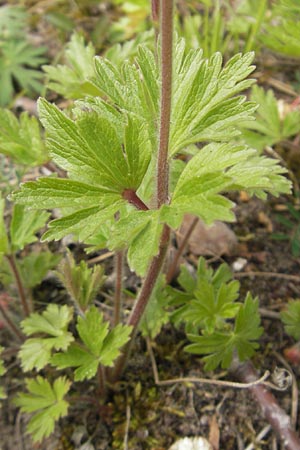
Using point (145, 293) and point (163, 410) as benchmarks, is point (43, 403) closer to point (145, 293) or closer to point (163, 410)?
point (163, 410)

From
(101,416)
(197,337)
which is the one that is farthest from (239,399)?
(101,416)

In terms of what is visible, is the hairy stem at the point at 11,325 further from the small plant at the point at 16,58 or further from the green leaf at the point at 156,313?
the small plant at the point at 16,58

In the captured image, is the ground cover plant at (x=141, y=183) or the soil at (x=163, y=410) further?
the soil at (x=163, y=410)

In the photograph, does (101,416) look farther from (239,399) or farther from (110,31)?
(110,31)

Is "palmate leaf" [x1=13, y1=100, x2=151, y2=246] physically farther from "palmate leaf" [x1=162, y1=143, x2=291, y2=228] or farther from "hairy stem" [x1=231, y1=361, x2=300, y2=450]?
"hairy stem" [x1=231, y1=361, x2=300, y2=450]

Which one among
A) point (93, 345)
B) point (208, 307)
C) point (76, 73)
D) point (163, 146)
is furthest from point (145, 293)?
point (76, 73)

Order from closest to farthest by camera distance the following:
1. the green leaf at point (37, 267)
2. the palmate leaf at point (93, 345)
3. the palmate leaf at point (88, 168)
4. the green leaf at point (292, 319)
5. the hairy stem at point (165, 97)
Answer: the hairy stem at point (165, 97) < the palmate leaf at point (88, 168) < the palmate leaf at point (93, 345) < the green leaf at point (292, 319) < the green leaf at point (37, 267)

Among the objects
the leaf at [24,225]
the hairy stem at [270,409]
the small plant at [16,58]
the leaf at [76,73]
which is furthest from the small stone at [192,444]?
the small plant at [16,58]

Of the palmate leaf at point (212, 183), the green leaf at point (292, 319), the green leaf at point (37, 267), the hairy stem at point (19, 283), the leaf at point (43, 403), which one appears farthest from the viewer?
the green leaf at point (37, 267)
